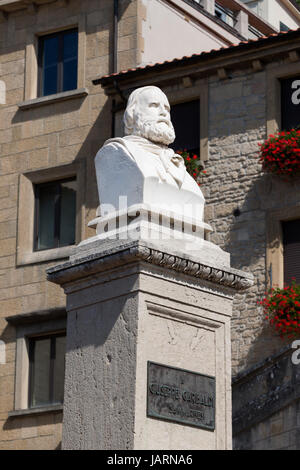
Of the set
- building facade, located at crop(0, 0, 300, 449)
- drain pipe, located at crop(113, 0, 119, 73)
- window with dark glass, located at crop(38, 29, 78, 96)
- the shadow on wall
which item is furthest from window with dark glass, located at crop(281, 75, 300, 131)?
window with dark glass, located at crop(38, 29, 78, 96)

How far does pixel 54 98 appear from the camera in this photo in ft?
86.9

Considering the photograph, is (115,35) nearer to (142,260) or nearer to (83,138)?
(83,138)

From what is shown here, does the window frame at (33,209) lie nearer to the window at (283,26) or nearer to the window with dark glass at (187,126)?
the window with dark glass at (187,126)

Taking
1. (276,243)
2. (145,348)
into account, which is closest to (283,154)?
(276,243)

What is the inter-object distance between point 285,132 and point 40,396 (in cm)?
692

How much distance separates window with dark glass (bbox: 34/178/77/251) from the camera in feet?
84.6

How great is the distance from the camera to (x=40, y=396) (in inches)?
983

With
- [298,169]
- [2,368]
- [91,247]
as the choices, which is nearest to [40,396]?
[2,368]

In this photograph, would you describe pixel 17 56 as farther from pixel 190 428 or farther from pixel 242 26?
pixel 190 428

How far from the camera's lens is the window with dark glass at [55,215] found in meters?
25.8

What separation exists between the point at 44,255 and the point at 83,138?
247 centimetres

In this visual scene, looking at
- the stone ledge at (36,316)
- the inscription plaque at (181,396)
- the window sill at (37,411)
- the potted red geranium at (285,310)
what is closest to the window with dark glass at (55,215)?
the stone ledge at (36,316)

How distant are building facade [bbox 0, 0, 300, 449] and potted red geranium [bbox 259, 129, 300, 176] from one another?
1.18 feet
